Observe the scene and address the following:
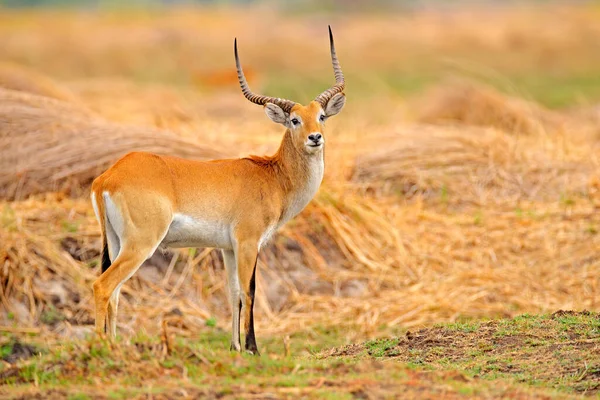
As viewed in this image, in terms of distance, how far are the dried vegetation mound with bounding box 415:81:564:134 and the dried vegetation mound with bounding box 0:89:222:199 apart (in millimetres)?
6745

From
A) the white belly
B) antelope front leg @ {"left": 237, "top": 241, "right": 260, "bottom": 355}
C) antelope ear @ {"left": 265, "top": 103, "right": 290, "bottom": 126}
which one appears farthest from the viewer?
antelope ear @ {"left": 265, "top": 103, "right": 290, "bottom": 126}

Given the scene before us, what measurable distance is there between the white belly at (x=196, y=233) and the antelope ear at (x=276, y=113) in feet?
4.07

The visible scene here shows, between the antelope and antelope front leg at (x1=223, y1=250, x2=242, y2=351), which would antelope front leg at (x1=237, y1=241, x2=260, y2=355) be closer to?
the antelope

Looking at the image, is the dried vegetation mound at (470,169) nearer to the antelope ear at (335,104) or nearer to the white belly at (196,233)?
the antelope ear at (335,104)

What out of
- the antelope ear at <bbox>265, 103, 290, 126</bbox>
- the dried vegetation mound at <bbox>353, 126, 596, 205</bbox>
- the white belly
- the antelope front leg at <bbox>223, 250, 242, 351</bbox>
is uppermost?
the antelope ear at <bbox>265, 103, 290, 126</bbox>

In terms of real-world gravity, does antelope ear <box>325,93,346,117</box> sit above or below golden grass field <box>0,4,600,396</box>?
above

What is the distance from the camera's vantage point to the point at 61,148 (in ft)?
46.9

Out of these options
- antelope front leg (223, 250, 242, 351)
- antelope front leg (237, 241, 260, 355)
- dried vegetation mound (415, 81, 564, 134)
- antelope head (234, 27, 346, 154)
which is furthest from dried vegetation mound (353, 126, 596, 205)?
antelope front leg (237, 241, 260, 355)

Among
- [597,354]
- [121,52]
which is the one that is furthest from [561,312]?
[121,52]

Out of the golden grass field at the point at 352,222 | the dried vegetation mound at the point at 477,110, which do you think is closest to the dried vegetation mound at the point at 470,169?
the golden grass field at the point at 352,222

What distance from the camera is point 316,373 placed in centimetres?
736

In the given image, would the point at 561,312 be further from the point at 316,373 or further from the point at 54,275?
the point at 54,275

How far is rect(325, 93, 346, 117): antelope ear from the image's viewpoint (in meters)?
10.3

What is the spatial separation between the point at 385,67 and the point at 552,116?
962 inches
